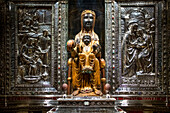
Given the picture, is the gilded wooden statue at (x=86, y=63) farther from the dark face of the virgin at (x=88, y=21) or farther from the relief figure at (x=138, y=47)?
the relief figure at (x=138, y=47)

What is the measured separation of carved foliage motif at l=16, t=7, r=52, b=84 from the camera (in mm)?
7785

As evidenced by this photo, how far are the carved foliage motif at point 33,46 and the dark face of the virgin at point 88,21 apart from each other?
162 centimetres

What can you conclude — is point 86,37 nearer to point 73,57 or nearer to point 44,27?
point 73,57

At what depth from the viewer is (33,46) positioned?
7.83 meters

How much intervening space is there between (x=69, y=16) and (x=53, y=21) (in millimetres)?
570

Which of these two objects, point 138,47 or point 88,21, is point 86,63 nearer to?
point 88,21

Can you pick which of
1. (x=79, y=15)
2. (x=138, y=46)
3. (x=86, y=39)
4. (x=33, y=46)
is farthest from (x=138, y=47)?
(x=33, y=46)

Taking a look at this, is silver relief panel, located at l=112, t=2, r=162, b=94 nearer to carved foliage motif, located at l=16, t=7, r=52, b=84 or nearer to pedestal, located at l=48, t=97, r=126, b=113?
pedestal, located at l=48, t=97, r=126, b=113

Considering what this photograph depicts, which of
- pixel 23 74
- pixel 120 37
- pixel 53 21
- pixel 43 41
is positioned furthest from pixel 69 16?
pixel 23 74

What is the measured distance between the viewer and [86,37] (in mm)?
6629

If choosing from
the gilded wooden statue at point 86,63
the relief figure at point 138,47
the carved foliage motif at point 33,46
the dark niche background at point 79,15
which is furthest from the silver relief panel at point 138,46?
the carved foliage motif at point 33,46

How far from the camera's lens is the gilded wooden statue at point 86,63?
632 centimetres

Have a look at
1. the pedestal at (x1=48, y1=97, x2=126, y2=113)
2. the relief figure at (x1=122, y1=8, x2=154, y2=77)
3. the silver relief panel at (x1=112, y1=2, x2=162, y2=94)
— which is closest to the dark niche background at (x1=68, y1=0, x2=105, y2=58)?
the silver relief panel at (x1=112, y1=2, x2=162, y2=94)

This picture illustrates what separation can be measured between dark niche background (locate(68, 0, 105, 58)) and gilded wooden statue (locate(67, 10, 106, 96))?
136cm
